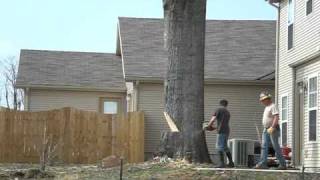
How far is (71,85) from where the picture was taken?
28578mm

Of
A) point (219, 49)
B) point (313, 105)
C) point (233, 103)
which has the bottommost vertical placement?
point (313, 105)

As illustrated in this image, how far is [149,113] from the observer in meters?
26.3

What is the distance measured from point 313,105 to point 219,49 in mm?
11295

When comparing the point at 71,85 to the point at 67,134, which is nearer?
the point at 67,134

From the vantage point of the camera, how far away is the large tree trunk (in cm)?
1622

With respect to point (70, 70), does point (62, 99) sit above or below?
below

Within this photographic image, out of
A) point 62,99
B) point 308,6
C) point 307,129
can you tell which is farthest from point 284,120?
point 62,99

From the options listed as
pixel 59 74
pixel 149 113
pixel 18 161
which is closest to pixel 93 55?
pixel 59 74

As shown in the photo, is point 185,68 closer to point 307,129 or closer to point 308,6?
point 307,129

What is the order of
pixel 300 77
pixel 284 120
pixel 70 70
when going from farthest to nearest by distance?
pixel 70 70 < pixel 284 120 < pixel 300 77

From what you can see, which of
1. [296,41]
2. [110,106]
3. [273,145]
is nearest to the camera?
[273,145]

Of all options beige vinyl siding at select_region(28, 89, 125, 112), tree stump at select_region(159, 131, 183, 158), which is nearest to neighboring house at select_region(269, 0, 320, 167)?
tree stump at select_region(159, 131, 183, 158)

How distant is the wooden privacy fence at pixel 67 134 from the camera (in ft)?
80.5

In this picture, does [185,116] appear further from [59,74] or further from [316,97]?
[59,74]
